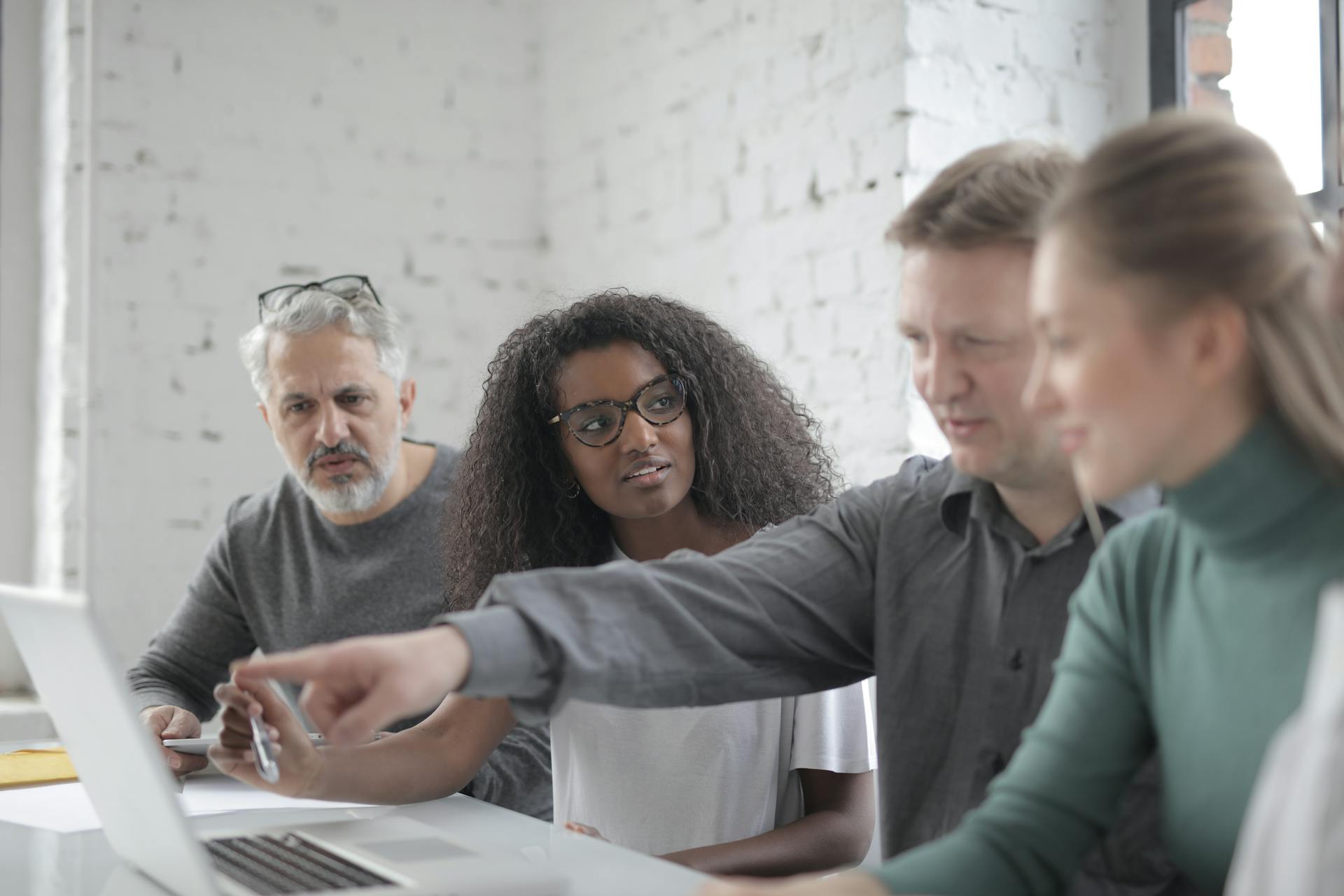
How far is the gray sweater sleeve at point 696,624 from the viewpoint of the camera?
1.10m

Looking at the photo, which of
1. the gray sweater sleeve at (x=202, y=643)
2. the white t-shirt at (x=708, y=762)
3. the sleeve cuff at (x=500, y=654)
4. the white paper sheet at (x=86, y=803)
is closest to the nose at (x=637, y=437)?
the white t-shirt at (x=708, y=762)

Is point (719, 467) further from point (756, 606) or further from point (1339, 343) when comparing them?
point (1339, 343)

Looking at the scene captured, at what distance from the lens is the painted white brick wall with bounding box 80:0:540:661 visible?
3234 mm

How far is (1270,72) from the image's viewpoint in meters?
2.33

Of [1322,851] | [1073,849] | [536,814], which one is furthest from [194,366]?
[1322,851]

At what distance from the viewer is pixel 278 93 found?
3.47 meters

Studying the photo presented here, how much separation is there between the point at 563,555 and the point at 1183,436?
45.3 inches

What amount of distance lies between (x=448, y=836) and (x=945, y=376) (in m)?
0.62

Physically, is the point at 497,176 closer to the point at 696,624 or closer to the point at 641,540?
the point at 641,540

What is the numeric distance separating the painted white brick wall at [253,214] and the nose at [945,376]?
2539mm

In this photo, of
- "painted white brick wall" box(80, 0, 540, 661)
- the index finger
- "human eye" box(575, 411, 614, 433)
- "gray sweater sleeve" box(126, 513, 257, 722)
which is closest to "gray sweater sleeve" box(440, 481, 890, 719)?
the index finger

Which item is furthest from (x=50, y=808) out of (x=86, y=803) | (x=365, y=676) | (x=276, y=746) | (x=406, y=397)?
(x=406, y=397)

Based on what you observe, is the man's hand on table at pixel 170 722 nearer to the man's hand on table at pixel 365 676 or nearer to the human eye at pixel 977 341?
the man's hand on table at pixel 365 676

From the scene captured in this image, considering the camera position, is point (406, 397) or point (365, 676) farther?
point (406, 397)
